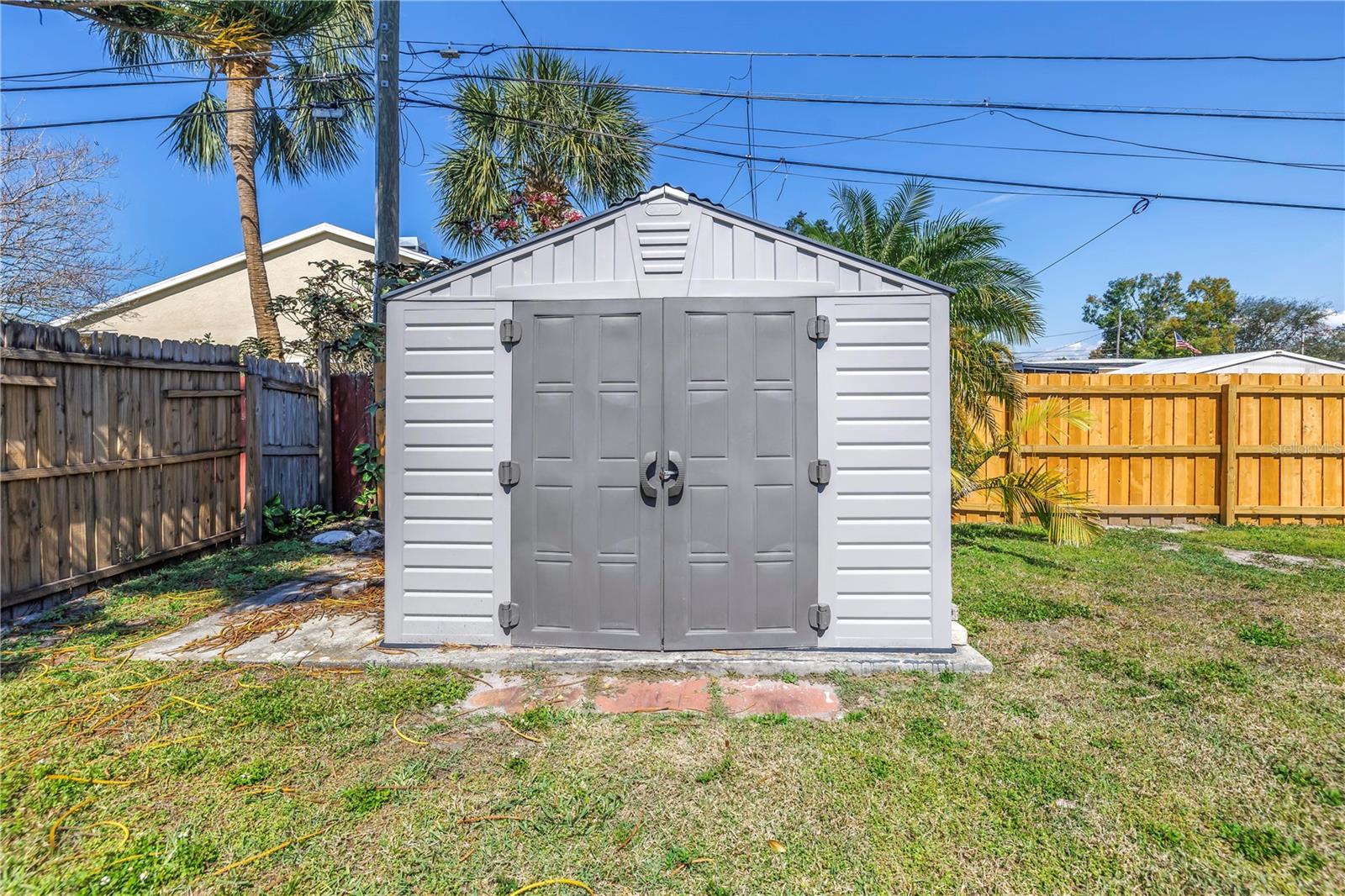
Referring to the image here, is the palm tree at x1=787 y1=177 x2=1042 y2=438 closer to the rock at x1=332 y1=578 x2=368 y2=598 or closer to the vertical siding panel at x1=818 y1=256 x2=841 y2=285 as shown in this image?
the vertical siding panel at x1=818 y1=256 x2=841 y2=285

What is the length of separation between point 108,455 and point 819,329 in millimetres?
5384

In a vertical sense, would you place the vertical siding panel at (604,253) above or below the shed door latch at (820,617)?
above

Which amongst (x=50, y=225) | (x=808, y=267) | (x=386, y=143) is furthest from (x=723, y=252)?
(x=50, y=225)

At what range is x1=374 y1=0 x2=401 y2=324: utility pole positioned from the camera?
224 inches

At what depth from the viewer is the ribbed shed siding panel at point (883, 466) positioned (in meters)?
3.56

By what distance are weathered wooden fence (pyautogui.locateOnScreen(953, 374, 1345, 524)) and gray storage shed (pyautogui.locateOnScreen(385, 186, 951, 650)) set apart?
5.19 metres

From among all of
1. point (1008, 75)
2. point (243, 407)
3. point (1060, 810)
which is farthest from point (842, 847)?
point (1008, 75)

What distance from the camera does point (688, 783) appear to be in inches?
95.1

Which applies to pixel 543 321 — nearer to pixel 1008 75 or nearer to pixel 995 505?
pixel 995 505

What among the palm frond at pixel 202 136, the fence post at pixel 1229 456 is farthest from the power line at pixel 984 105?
the palm frond at pixel 202 136

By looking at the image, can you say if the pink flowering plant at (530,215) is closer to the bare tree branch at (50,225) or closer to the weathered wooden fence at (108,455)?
the weathered wooden fence at (108,455)

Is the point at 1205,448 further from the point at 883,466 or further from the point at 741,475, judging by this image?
the point at 741,475

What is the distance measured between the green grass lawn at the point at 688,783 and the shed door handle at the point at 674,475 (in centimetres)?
121

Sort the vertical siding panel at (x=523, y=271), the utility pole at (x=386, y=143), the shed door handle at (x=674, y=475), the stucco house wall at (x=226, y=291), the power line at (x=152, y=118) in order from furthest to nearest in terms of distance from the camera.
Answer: the stucco house wall at (x=226, y=291) → the power line at (x=152, y=118) → the utility pole at (x=386, y=143) → the vertical siding panel at (x=523, y=271) → the shed door handle at (x=674, y=475)
